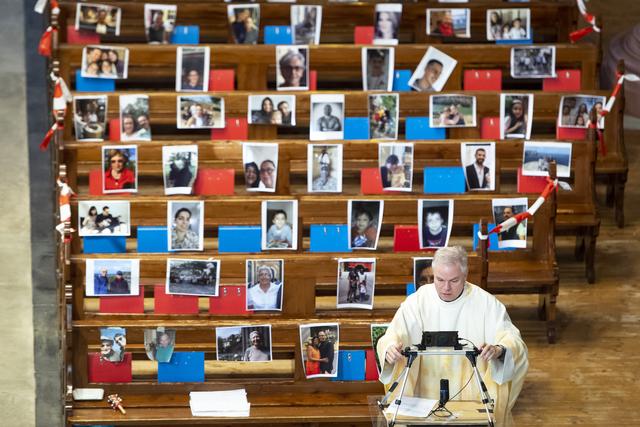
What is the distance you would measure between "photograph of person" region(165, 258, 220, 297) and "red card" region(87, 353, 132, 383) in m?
0.39

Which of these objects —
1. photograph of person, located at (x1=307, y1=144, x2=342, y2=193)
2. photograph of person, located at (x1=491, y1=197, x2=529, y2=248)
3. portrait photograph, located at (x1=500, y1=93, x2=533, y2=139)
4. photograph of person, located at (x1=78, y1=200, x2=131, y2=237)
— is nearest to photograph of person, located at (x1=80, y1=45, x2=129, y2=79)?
photograph of person, located at (x1=78, y1=200, x2=131, y2=237)

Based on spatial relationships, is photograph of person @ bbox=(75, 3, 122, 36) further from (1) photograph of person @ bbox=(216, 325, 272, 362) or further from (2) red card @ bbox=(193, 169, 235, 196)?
(1) photograph of person @ bbox=(216, 325, 272, 362)

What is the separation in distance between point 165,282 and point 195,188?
1.92 feet

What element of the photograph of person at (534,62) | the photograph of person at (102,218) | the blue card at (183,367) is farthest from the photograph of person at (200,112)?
the photograph of person at (534,62)

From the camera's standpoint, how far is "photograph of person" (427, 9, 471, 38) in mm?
7211

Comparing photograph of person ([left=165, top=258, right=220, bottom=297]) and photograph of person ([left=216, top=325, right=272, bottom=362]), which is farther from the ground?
photograph of person ([left=165, top=258, right=220, bottom=297])

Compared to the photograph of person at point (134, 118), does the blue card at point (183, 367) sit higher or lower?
lower

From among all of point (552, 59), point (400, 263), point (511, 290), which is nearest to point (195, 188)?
point (400, 263)

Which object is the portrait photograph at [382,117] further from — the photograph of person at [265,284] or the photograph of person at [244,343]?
the photograph of person at [244,343]

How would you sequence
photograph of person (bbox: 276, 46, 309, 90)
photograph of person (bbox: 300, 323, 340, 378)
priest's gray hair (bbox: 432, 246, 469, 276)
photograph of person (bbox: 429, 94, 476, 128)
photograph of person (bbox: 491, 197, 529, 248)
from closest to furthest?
priest's gray hair (bbox: 432, 246, 469, 276) → photograph of person (bbox: 300, 323, 340, 378) → photograph of person (bbox: 491, 197, 529, 248) → photograph of person (bbox: 429, 94, 476, 128) → photograph of person (bbox: 276, 46, 309, 90)

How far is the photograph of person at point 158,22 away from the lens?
7.08 metres

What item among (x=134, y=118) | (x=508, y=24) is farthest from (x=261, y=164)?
(x=508, y=24)

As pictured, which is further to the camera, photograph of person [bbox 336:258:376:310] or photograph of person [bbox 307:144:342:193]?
photograph of person [bbox 307:144:342:193]

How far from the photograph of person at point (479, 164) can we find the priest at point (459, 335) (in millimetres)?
1424
